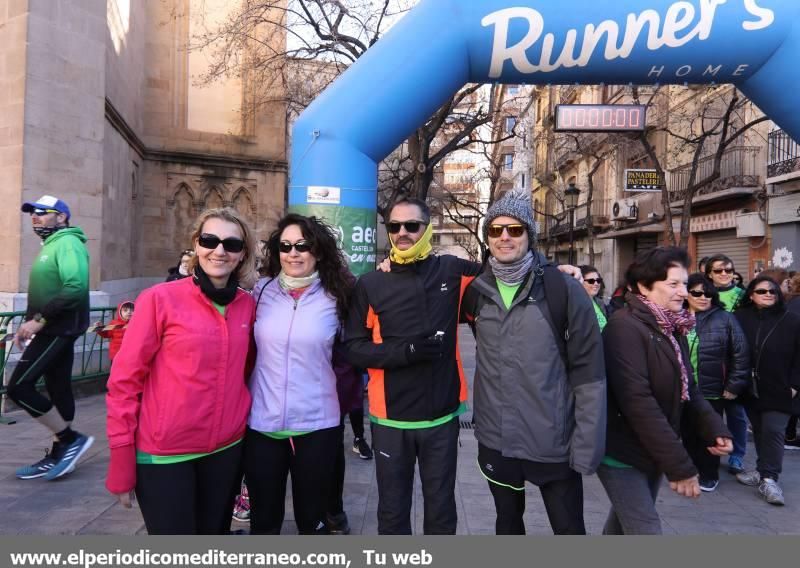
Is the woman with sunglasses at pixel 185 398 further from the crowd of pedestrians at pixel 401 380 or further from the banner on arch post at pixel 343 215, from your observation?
the banner on arch post at pixel 343 215

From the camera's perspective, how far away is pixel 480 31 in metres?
5.99

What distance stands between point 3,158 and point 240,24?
22.5ft

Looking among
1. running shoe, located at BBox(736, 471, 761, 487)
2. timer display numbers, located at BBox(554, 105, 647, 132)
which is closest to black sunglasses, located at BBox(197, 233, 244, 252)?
running shoe, located at BBox(736, 471, 761, 487)

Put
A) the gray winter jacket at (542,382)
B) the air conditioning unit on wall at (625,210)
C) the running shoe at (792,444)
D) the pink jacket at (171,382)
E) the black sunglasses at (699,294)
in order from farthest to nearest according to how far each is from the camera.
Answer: the air conditioning unit on wall at (625,210)
the running shoe at (792,444)
the black sunglasses at (699,294)
the gray winter jacket at (542,382)
the pink jacket at (171,382)

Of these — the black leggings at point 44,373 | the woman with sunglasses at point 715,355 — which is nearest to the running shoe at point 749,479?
the woman with sunglasses at point 715,355

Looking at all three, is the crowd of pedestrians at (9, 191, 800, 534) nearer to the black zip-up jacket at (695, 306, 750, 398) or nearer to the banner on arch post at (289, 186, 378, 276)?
the black zip-up jacket at (695, 306, 750, 398)

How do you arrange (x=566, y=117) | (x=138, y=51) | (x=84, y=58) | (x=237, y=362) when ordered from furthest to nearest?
(x=138, y=51)
(x=84, y=58)
(x=566, y=117)
(x=237, y=362)

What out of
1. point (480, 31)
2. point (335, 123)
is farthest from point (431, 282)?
point (480, 31)

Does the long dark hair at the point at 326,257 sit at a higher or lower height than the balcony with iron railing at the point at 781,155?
lower

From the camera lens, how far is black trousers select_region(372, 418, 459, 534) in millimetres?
2807

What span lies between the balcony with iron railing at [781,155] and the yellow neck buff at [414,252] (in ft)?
52.8

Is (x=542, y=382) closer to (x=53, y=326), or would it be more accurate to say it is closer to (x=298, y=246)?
(x=298, y=246)

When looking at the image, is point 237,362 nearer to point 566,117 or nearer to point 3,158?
point 566,117

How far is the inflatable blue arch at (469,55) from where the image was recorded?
5.86 m
